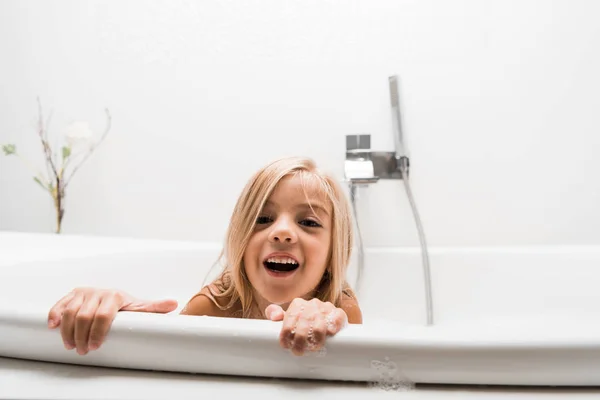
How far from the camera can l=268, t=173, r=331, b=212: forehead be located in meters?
0.75

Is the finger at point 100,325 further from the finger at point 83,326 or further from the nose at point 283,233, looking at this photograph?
the nose at point 283,233

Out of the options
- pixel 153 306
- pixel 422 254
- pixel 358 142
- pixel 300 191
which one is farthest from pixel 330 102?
pixel 153 306

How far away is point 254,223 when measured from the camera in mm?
746

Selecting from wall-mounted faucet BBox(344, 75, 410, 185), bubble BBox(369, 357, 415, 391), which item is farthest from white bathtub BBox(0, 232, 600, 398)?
wall-mounted faucet BBox(344, 75, 410, 185)

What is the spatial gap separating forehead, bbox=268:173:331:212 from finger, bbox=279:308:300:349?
30 centimetres

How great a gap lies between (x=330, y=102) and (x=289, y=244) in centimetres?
78

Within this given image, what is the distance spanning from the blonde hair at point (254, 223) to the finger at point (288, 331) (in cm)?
29

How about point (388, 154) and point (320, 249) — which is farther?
point (388, 154)

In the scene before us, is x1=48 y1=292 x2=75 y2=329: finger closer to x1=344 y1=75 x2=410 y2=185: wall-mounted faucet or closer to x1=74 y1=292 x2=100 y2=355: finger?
x1=74 y1=292 x2=100 y2=355: finger

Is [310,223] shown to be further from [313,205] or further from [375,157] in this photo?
[375,157]

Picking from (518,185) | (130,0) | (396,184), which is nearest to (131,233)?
(130,0)

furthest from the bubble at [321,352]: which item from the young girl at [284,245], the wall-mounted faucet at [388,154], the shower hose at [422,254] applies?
the wall-mounted faucet at [388,154]

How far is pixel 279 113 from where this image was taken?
4.71ft

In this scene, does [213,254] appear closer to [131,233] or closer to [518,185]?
[131,233]
